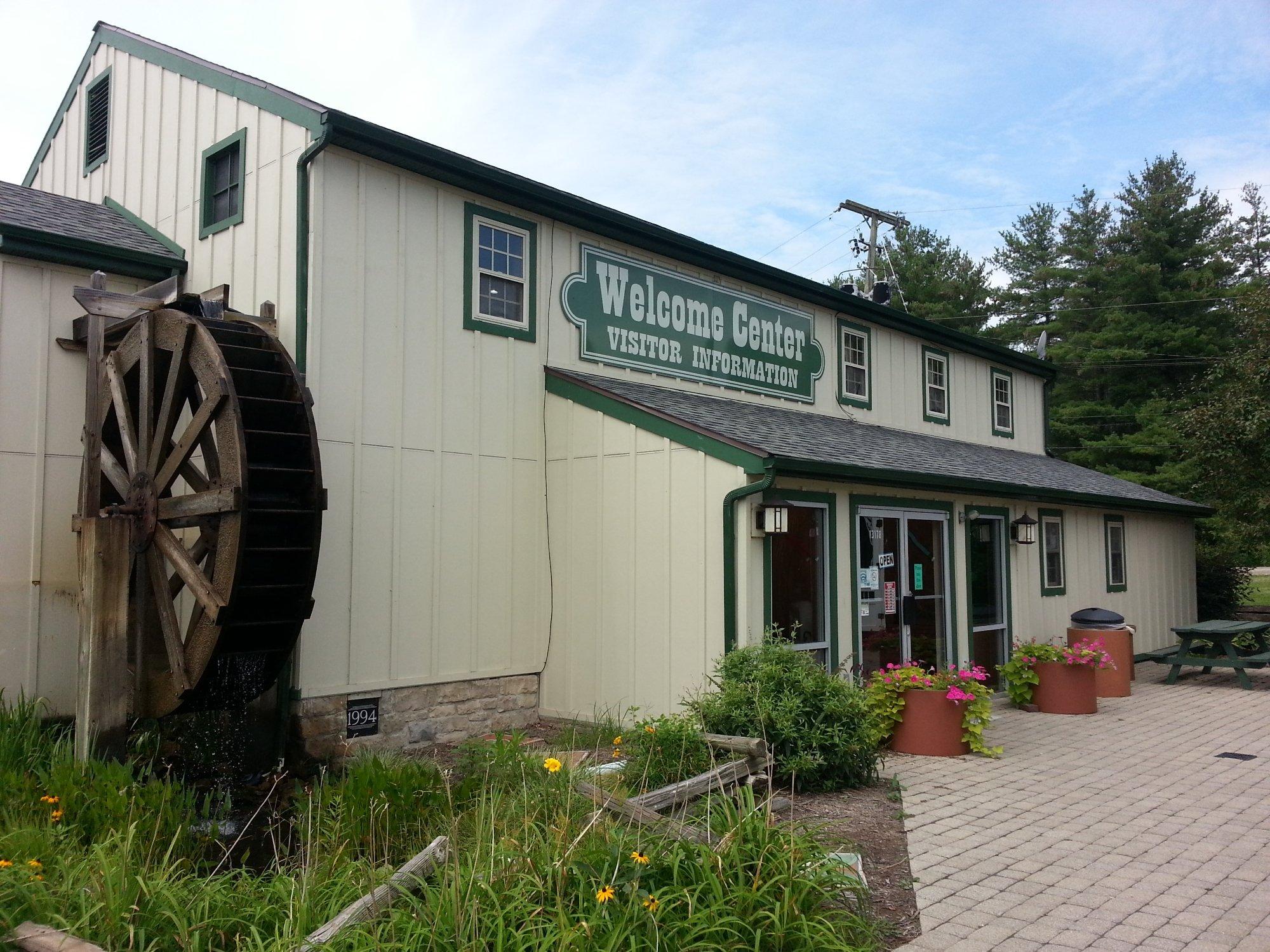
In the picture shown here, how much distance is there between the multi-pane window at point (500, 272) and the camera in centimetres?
943

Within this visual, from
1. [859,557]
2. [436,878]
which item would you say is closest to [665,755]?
[436,878]

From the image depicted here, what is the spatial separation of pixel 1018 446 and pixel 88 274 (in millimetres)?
15424

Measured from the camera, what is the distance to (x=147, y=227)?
33.3 feet

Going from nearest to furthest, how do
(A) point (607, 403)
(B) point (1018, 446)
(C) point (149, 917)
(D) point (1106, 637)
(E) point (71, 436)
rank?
(C) point (149, 917) → (E) point (71, 436) → (A) point (607, 403) → (D) point (1106, 637) → (B) point (1018, 446)

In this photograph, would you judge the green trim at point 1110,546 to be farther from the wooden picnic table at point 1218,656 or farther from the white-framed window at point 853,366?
the white-framed window at point 853,366

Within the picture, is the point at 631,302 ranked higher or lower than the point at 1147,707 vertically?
higher

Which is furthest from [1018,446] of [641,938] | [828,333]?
[641,938]

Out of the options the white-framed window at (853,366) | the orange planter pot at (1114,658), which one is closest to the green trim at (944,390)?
the white-framed window at (853,366)

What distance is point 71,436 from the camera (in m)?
8.30

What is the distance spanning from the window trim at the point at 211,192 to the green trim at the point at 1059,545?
1036 centimetres

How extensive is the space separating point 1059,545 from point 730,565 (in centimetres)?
758

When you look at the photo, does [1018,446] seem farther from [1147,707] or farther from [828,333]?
[1147,707]

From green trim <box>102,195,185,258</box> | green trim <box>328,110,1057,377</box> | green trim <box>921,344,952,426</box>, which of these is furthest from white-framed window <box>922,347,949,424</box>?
green trim <box>102,195,185,258</box>

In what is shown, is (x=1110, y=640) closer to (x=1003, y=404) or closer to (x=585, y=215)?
(x=1003, y=404)
